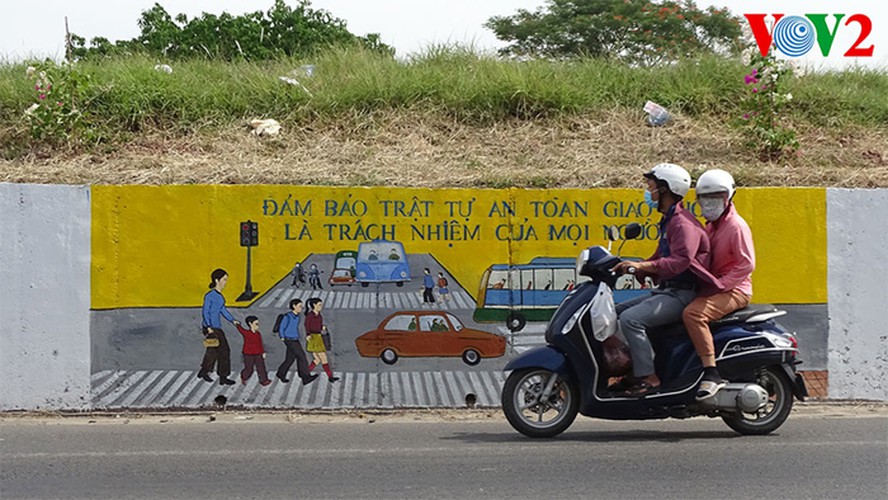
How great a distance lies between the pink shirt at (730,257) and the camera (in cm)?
765

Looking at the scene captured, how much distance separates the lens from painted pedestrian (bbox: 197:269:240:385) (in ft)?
31.2

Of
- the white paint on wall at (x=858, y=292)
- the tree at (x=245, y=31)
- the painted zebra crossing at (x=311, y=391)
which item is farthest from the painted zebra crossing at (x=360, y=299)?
the tree at (x=245, y=31)

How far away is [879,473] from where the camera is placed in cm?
643

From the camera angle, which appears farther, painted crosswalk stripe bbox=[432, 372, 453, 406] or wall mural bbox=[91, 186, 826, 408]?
painted crosswalk stripe bbox=[432, 372, 453, 406]

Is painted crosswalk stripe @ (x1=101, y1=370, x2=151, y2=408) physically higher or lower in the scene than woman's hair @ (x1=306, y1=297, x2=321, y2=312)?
lower

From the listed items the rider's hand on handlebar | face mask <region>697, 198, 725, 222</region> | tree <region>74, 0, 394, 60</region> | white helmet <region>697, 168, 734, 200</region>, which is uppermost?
tree <region>74, 0, 394, 60</region>

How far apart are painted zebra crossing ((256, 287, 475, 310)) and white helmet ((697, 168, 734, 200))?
100 inches

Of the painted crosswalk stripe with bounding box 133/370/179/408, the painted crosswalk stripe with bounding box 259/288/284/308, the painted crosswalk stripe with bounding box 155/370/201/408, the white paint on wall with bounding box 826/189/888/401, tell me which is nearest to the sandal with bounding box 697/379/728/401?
the white paint on wall with bounding box 826/189/888/401

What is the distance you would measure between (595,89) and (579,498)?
865 cm

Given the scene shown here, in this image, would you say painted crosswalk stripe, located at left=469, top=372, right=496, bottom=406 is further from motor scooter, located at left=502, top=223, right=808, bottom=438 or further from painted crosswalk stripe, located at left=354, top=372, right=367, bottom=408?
motor scooter, located at left=502, top=223, right=808, bottom=438

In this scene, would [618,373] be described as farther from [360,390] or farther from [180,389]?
[180,389]

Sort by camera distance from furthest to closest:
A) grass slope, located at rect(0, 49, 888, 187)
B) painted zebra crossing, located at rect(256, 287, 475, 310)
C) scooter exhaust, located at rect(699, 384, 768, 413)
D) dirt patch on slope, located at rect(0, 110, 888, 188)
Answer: grass slope, located at rect(0, 49, 888, 187), dirt patch on slope, located at rect(0, 110, 888, 188), painted zebra crossing, located at rect(256, 287, 475, 310), scooter exhaust, located at rect(699, 384, 768, 413)

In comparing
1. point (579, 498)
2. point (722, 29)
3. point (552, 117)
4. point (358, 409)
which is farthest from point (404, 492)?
point (722, 29)

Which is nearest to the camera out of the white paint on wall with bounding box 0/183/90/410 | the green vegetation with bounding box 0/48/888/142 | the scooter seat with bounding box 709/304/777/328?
the scooter seat with bounding box 709/304/777/328
